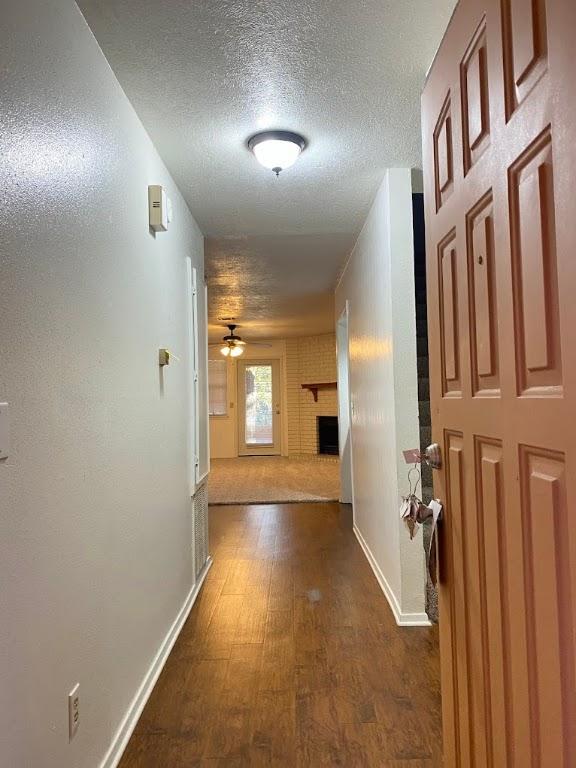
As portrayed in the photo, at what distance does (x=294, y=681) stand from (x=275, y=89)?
7.59ft

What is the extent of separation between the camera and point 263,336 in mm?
9594

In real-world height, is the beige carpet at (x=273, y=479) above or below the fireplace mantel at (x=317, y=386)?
below

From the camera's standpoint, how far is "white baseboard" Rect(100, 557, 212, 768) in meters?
1.65

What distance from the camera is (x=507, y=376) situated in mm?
906

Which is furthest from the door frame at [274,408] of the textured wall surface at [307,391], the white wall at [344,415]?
the white wall at [344,415]

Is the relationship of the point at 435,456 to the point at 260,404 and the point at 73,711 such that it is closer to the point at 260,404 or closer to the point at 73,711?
the point at 73,711

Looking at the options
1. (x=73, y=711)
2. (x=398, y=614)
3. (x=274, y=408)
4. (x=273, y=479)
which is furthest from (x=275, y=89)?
(x=274, y=408)

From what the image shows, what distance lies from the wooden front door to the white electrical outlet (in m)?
0.96

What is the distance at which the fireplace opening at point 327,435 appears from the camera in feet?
31.8

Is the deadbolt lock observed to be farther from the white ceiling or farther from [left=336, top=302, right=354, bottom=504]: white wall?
[left=336, top=302, right=354, bottom=504]: white wall

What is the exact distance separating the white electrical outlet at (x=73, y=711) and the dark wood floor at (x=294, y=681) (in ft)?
1.24

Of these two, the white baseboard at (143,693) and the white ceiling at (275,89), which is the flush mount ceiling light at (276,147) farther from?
the white baseboard at (143,693)

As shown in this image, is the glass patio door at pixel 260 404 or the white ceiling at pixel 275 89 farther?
the glass patio door at pixel 260 404

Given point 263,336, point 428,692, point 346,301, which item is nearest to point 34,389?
point 428,692
